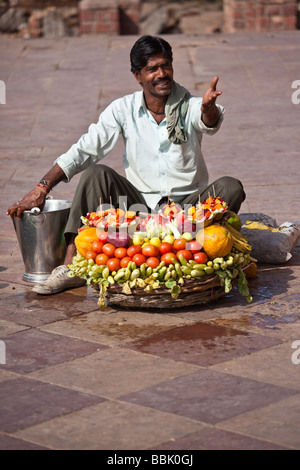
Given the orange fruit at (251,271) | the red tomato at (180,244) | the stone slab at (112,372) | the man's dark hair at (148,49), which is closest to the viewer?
the stone slab at (112,372)

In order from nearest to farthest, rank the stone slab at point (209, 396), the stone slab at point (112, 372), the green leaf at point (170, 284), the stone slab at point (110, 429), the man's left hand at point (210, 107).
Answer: the stone slab at point (110, 429) → the stone slab at point (209, 396) → the stone slab at point (112, 372) → the green leaf at point (170, 284) → the man's left hand at point (210, 107)

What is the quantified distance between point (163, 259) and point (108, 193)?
72 cm

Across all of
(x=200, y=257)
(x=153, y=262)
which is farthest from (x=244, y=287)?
(x=153, y=262)

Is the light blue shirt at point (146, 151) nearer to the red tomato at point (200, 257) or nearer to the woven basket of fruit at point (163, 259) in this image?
the woven basket of fruit at point (163, 259)

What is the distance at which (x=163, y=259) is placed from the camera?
169 inches

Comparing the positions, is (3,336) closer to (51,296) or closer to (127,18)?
(51,296)

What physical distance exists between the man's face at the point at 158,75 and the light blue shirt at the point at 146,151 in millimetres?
157

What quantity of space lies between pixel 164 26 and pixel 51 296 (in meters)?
13.8

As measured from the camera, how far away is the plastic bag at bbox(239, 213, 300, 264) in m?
5.17

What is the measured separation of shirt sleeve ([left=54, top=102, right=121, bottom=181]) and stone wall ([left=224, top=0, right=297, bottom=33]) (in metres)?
9.62

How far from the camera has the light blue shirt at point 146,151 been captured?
15.9 feet

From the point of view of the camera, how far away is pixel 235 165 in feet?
25.3

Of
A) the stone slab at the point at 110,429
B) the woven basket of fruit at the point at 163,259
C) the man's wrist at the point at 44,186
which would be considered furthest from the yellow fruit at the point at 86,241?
the stone slab at the point at 110,429

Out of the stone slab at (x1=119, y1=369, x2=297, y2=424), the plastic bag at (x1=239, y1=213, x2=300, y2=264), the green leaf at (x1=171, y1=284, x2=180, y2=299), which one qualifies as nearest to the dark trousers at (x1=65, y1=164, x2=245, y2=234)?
the plastic bag at (x1=239, y1=213, x2=300, y2=264)
